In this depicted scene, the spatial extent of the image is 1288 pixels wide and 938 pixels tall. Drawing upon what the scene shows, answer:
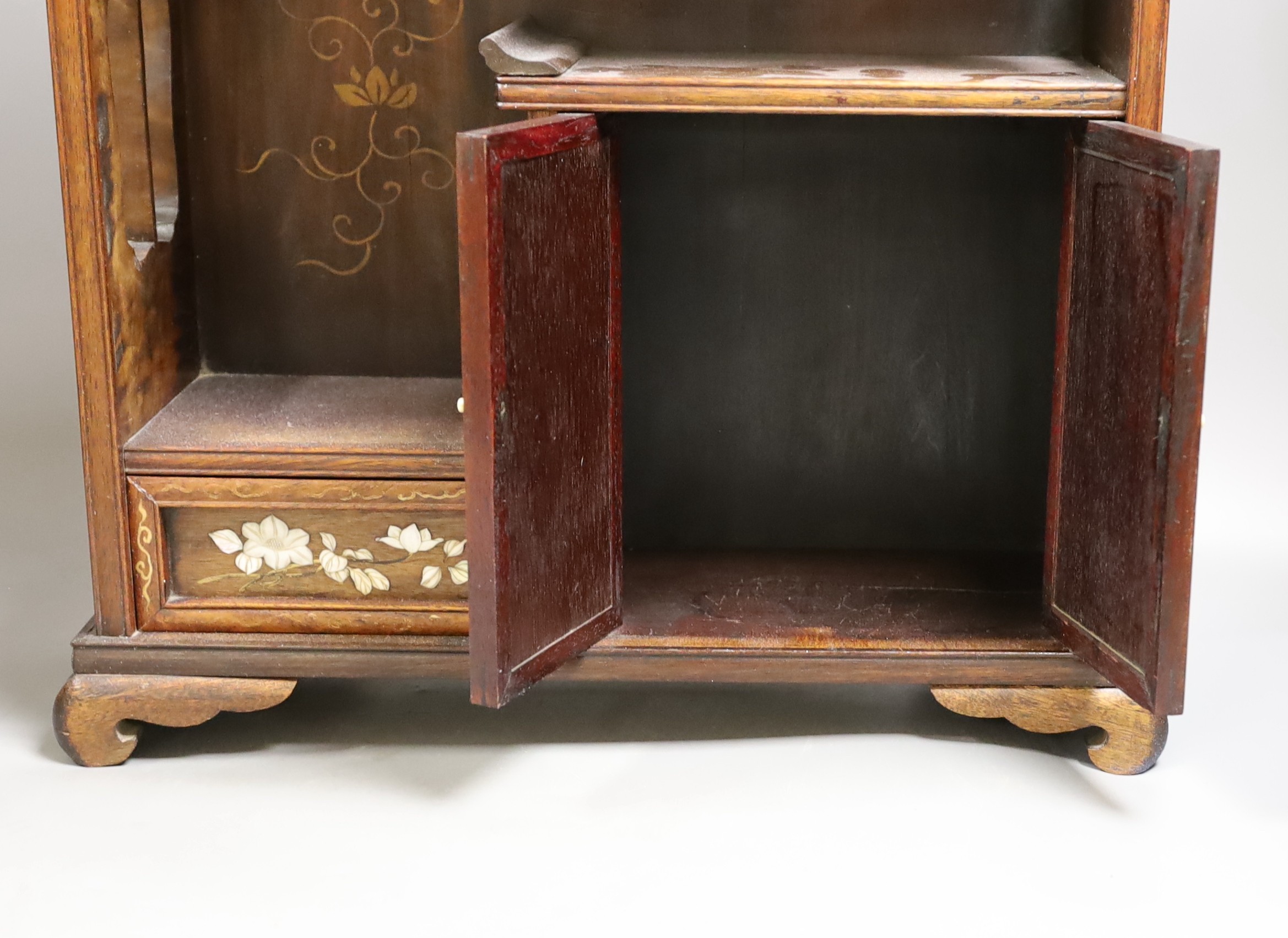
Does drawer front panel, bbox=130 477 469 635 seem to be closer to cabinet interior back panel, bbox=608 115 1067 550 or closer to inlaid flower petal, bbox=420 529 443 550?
inlaid flower petal, bbox=420 529 443 550

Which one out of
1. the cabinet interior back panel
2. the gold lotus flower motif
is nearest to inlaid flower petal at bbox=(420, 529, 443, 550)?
the cabinet interior back panel

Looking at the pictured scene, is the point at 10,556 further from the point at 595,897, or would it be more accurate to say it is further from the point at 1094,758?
the point at 1094,758

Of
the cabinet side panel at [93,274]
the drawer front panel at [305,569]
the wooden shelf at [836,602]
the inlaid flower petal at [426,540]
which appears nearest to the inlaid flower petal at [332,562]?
the drawer front panel at [305,569]

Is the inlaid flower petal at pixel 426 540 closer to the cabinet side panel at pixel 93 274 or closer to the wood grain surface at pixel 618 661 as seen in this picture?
the wood grain surface at pixel 618 661

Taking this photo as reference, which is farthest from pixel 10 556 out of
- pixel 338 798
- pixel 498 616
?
pixel 498 616

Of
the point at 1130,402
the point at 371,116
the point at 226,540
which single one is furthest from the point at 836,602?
the point at 371,116

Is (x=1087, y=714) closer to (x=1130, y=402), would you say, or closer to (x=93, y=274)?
(x=1130, y=402)

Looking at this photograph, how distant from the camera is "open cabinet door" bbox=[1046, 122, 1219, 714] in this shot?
235 centimetres

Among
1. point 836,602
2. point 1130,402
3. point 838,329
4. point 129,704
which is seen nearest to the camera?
point 1130,402

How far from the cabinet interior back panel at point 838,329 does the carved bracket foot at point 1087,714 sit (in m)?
0.51

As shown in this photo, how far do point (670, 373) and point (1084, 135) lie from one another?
0.85 meters

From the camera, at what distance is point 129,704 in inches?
108

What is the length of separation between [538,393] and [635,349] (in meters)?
0.68

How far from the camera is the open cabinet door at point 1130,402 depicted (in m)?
2.35
